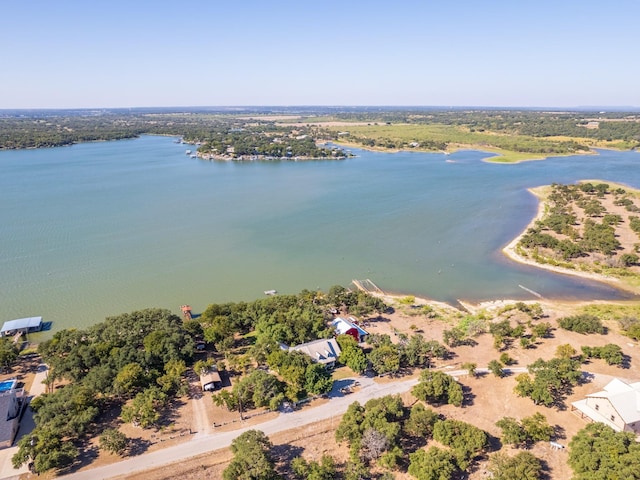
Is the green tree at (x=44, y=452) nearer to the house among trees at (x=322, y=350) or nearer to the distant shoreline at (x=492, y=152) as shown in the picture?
the house among trees at (x=322, y=350)

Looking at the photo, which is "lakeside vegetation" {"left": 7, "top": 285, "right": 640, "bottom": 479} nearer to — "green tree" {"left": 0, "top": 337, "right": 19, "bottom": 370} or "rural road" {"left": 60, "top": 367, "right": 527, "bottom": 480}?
"rural road" {"left": 60, "top": 367, "right": 527, "bottom": 480}

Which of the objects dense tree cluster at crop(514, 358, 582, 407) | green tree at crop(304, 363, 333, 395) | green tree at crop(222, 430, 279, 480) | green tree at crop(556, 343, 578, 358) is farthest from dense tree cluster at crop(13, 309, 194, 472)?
green tree at crop(556, 343, 578, 358)

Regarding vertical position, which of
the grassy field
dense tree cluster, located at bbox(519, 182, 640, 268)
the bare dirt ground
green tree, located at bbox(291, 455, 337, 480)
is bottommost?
the bare dirt ground

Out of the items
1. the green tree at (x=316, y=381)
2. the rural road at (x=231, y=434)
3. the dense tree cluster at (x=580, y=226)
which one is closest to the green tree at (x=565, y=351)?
the rural road at (x=231, y=434)

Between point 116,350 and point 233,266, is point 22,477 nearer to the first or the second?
point 116,350

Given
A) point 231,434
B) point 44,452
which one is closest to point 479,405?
point 231,434
